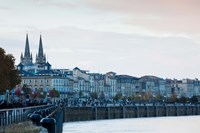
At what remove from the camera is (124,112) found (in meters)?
154

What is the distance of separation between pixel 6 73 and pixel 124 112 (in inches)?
2859

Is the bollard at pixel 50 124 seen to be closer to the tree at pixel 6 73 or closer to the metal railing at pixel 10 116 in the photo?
the metal railing at pixel 10 116

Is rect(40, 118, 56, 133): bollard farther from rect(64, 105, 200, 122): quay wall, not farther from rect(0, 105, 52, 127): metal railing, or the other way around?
rect(64, 105, 200, 122): quay wall

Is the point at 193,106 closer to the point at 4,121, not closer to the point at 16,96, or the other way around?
the point at 16,96

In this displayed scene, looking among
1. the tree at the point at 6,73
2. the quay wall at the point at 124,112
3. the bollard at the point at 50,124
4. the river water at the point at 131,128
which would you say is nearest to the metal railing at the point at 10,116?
the bollard at the point at 50,124

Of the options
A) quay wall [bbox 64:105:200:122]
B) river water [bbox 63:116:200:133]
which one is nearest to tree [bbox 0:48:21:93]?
river water [bbox 63:116:200:133]

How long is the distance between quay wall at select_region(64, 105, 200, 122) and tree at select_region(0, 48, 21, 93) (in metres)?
28.5

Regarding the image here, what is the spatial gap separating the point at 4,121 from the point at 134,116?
427 ft

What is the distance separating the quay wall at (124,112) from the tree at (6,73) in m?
28.5

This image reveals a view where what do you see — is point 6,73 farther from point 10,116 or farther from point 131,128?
point 10,116

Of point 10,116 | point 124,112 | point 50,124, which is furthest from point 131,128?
point 50,124

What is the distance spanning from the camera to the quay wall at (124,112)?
12662 centimetres

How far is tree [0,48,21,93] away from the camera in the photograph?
79731 millimetres

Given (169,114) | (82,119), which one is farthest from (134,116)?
(82,119)
